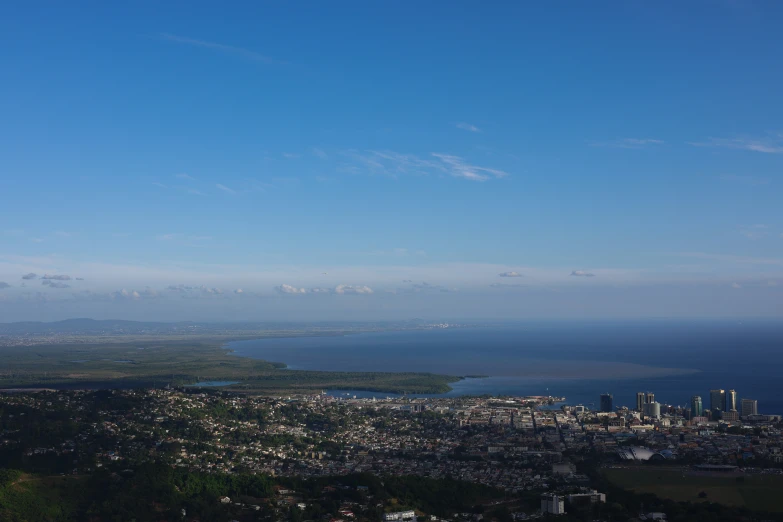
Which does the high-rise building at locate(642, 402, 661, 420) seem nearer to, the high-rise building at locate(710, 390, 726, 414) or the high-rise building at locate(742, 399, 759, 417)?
the high-rise building at locate(710, 390, 726, 414)

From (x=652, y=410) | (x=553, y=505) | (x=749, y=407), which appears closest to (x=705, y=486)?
(x=553, y=505)

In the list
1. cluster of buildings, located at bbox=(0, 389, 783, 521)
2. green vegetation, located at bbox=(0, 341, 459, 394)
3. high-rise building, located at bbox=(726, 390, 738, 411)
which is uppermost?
high-rise building, located at bbox=(726, 390, 738, 411)

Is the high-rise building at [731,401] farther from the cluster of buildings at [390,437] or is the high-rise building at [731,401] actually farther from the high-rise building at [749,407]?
the high-rise building at [749,407]

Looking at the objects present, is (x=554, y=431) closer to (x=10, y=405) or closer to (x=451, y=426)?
(x=451, y=426)

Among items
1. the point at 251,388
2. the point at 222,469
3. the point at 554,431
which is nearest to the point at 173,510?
the point at 222,469

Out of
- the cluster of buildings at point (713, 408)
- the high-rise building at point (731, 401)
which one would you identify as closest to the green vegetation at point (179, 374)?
the cluster of buildings at point (713, 408)

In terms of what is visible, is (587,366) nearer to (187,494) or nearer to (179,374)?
(179,374)

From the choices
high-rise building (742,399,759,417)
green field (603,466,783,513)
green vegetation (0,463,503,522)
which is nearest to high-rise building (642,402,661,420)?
high-rise building (742,399,759,417)
